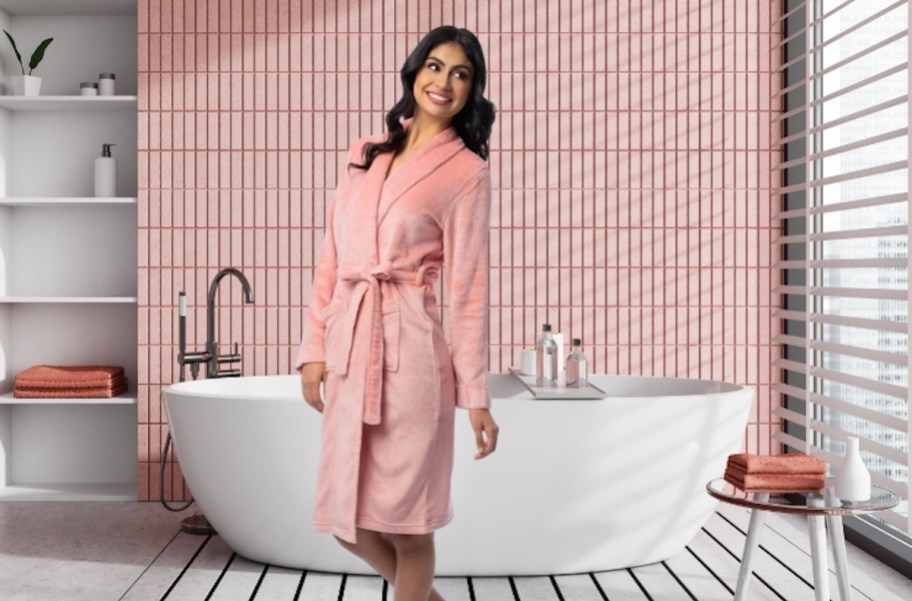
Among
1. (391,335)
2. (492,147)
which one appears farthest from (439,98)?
(492,147)

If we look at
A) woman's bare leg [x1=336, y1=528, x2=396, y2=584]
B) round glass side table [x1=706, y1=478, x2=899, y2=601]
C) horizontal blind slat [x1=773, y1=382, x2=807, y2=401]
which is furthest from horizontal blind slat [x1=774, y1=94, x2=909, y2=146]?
woman's bare leg [x1=336, y1=528, x2=396, y2=584]

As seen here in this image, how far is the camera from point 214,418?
3.34 meters

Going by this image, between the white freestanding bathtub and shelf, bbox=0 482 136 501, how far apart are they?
1.30 m

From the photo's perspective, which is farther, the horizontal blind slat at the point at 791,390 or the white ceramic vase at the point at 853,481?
the horizontal blind slat at the point at 791,390

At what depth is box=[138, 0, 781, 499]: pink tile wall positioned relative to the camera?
452cm

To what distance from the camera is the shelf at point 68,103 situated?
14.6 feet

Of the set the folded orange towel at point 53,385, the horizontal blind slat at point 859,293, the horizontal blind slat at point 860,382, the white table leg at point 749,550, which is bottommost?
the white table leg at point 749,550

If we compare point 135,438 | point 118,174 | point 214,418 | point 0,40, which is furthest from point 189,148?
point 214,418

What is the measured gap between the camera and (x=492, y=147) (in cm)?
454

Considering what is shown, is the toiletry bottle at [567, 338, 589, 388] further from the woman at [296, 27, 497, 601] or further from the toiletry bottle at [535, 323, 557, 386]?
the woman at [296, 27, 497, 601]

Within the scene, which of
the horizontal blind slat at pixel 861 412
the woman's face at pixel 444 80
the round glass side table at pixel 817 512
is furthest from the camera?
the horizontal blind slat at pixel 861 412

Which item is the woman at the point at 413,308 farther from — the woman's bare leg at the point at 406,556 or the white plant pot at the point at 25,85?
the white plant pot at the point at 25,85

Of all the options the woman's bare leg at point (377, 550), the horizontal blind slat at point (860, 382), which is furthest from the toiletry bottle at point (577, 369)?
the woman's bare leg at point (377, 550)

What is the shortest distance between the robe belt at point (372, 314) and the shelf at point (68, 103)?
114 inches
